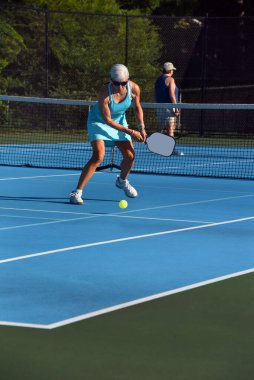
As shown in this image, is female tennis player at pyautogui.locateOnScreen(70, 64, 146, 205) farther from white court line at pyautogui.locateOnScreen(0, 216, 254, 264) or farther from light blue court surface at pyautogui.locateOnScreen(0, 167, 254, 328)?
white court line at pyautogui.locateOnScreen(0, 216, 254, 264)

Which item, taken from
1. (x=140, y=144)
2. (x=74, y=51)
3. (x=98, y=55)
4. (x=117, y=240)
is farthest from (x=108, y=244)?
(x=98, y=55)

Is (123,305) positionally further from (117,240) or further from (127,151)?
(127,151)

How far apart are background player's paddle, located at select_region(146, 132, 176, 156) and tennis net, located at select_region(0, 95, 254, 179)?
3.69m

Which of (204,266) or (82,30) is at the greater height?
(82,30)

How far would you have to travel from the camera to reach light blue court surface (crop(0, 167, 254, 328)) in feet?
22.8

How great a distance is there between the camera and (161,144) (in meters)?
12.5

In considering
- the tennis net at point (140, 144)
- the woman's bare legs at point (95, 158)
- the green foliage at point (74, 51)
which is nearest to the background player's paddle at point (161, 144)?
the woman's bare legs at point (95, 158)

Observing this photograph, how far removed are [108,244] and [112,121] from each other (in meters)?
2.94

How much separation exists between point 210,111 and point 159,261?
64.5 ft

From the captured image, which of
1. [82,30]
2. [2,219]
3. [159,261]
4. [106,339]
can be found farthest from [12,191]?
[82,30]

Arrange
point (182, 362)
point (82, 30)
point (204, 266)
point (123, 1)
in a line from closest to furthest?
point (182, 362) < point (204, 266) < point (82, 30) < point (123, 1)

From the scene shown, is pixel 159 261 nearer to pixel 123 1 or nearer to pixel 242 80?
pixel 242 80

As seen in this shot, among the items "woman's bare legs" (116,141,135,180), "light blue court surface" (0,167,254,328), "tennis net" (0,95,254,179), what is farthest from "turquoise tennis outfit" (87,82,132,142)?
"tennis net" (0,95,254,179)

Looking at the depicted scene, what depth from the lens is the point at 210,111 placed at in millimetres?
27750
